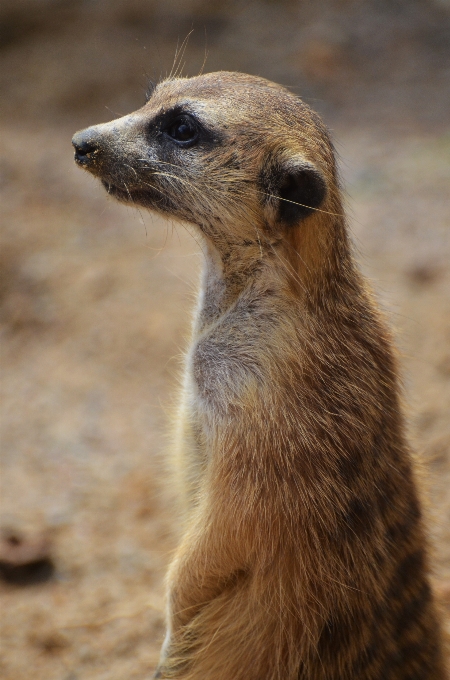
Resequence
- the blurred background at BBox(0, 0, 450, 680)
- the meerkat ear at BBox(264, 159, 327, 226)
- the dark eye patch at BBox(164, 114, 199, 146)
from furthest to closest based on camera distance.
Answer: the blurred background at BBox(0, 0, 450, 680), the dark eye patch at BBox(164, 114, 199, 146), the meerkat ear at BBox(264, 159, 327, 226)

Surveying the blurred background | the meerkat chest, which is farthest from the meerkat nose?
the meerkat chest

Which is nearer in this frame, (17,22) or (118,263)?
(118,263)

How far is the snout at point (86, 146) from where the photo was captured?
96.3 inches

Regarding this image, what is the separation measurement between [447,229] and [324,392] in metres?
4.15

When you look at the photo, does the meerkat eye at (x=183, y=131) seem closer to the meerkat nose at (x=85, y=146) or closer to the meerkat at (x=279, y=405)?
the meerkat at (x=279, y=405)

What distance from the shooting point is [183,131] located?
8.07 ft

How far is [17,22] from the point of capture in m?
7.99

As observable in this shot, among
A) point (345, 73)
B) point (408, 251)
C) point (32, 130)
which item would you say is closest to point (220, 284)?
point (408, 251)

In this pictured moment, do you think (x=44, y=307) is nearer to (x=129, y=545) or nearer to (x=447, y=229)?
(x=129, y=545)

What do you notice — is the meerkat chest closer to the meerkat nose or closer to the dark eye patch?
the dark eye patch

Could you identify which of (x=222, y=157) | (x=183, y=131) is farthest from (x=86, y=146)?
(x=222, y=157)

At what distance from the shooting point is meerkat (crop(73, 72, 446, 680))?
2.39 meters

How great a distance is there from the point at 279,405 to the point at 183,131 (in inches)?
38.4

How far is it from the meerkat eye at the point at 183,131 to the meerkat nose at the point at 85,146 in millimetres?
260
